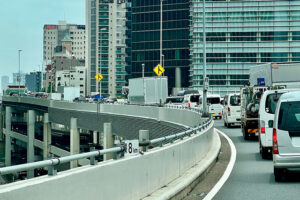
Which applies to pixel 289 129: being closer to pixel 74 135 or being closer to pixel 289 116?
pixel 289 116

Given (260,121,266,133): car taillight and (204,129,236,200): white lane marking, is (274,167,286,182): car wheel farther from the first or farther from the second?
(260,121,266,133): car taillight

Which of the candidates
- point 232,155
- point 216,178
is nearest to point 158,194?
point 216,178

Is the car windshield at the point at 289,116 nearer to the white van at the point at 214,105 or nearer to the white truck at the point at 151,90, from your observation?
the white van at the point at 214,105

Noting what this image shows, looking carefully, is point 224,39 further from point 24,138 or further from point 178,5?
point 24,138

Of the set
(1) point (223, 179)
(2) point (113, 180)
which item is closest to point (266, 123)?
(1) point (223, 179)

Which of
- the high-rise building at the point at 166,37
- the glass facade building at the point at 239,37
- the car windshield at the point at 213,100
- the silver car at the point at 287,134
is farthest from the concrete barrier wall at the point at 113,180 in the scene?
the high-rise building at the point at 166,37

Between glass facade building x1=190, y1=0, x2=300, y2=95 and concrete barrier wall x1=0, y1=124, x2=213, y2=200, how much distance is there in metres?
127

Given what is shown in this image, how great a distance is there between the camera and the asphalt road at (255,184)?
39.8ft

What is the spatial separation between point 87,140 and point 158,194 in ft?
292

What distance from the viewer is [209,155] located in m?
18.7

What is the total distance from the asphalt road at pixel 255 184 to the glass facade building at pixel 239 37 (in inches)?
4732

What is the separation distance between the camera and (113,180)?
8242mm

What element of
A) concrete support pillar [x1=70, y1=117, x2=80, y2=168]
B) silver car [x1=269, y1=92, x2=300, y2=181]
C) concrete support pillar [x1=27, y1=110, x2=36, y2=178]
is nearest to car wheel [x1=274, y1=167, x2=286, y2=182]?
silver car [x1=269, y1=92, x2=300, y2=181]

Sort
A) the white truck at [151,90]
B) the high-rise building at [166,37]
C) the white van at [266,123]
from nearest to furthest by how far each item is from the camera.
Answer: the white van at [266,123]
the white truck at [151,90]
the high-rise building at [166,37]
